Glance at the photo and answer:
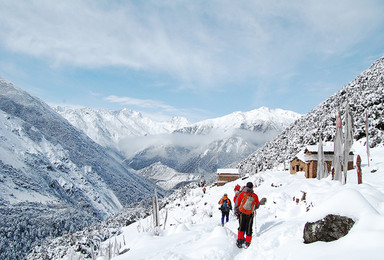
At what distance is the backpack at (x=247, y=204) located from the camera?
835 centimetres

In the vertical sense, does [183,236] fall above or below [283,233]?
below

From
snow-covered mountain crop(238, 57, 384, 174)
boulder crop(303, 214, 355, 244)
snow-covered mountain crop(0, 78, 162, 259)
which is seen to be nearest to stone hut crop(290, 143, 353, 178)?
snow-covered mountain crop(238, 57, 384, 174)

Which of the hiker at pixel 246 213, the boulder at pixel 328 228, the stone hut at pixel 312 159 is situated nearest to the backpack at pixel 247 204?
the hiker at pixel 246 213

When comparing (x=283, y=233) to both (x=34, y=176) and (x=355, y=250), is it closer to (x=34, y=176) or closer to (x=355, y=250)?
(x=355, y=250)

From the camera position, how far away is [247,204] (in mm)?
8422

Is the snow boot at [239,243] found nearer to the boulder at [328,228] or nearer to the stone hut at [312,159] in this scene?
the boulder at [328,228]

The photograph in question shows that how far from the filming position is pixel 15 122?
198 meters

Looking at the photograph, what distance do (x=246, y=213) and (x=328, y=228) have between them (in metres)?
2.82

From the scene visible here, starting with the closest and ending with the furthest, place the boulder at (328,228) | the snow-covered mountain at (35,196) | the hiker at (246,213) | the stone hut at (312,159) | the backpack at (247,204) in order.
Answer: the boulder at (328,228) < the hiker at (246,213) < the backpack at (247,204) < the stone hut at (312,159) < the snow-covered mountain at (35,196)

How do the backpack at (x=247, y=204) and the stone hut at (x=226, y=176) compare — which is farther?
the stone hut at (x=226, y=176)

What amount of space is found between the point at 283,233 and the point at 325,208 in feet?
6.43

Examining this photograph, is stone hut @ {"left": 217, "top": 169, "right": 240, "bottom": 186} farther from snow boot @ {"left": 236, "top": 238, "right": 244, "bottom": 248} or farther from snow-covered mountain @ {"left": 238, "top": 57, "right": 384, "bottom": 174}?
snow boot @ {"left": 236, "top": 238, "right": 244, "bottom": 248}

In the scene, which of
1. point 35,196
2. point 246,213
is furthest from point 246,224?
point 35,196

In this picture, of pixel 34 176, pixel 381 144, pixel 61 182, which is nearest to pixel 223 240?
pixel 381 144
